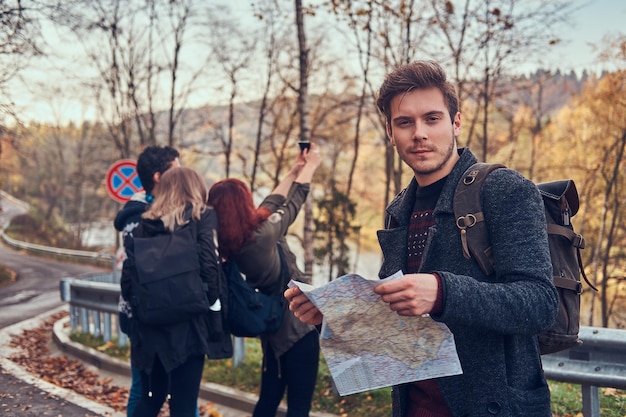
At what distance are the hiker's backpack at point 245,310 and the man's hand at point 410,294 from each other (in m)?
2.45

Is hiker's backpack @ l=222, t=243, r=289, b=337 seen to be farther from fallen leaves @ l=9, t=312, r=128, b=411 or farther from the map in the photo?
fallen leaves @ l=9, t=312, r=128, b=411

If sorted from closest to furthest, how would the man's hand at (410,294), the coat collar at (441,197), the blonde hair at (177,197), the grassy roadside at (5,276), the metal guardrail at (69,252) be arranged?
1. the man's hand at (410,294)
2. the coat collar at (441,197)
3. the blonde hair at (177,197)
4. the grassy roadside at (5,276)
5. the metal guardrail at (69,252)

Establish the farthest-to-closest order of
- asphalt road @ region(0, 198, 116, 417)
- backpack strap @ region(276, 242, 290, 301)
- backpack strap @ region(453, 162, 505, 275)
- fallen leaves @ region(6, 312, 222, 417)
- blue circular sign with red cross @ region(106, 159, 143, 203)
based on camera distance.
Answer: blue circular sign with red cross @ region(106, 159, 143, 203) < fallen leaves @ region(6, 312, 222, 417) < asphalt road @ region(0, 198, 116, 417) < backpack strap @ region(276, 242, 290, 301) < backpack strap @ region(453, 162, 505, 275)

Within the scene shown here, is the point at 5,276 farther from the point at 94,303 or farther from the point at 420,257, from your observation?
the point at 420,257

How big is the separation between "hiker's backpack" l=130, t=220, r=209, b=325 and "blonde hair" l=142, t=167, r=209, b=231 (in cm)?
18

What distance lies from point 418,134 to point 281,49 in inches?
901

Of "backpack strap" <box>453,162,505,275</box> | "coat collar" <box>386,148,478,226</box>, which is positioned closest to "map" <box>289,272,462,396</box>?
"backpack strap" <box>453,162,505,275</box>

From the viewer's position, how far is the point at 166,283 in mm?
3475

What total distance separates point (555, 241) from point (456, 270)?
368mm

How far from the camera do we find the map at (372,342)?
1626 mm

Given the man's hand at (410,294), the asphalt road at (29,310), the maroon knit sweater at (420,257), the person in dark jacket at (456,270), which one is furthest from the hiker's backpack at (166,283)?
the asphalt road at (29,310)

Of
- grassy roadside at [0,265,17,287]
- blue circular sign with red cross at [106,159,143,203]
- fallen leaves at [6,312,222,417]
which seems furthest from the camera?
grassy roadside at [0,265,17,287]

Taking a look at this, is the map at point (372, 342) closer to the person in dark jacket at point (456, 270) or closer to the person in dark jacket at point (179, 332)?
the person in dark jacket at point (456, 270)

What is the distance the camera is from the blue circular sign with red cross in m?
10.1
